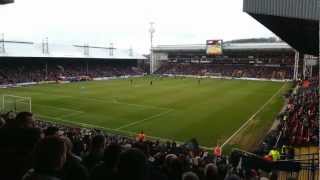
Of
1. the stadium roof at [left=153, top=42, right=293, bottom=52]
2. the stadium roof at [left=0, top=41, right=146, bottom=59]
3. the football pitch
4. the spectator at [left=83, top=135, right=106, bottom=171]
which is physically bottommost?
the football pitch

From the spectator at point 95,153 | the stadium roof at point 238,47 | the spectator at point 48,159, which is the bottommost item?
the spectator at point 95,153

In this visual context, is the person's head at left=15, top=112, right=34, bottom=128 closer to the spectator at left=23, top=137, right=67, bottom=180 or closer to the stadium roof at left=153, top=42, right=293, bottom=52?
the spectator at left=23, top=137, right=67, bottom=180

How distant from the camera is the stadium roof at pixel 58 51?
73.1 m

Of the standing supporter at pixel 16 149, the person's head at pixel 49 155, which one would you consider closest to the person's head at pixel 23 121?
the standing supporter at pixel 16 149

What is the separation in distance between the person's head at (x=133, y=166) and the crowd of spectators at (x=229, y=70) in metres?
87.1

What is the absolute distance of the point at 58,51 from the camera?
282 feet

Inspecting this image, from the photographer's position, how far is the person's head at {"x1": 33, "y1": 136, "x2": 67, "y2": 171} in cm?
361

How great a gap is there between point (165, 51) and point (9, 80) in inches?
2141

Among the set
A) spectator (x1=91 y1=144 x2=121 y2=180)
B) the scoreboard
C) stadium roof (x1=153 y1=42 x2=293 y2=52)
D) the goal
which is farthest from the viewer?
the scoreboard

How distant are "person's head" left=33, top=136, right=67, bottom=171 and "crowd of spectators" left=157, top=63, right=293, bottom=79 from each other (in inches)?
3461

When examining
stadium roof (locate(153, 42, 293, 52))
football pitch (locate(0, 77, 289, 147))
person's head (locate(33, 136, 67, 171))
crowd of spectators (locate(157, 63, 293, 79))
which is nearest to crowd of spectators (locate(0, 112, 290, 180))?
person's head (locate(33, 136, 67, 171))

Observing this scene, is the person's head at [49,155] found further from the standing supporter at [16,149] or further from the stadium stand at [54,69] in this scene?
the stadium stand at [54,69]

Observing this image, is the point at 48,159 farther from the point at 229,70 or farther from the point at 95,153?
the point at 229,70

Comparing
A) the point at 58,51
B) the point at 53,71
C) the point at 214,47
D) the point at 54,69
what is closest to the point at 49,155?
the point at 53,71
